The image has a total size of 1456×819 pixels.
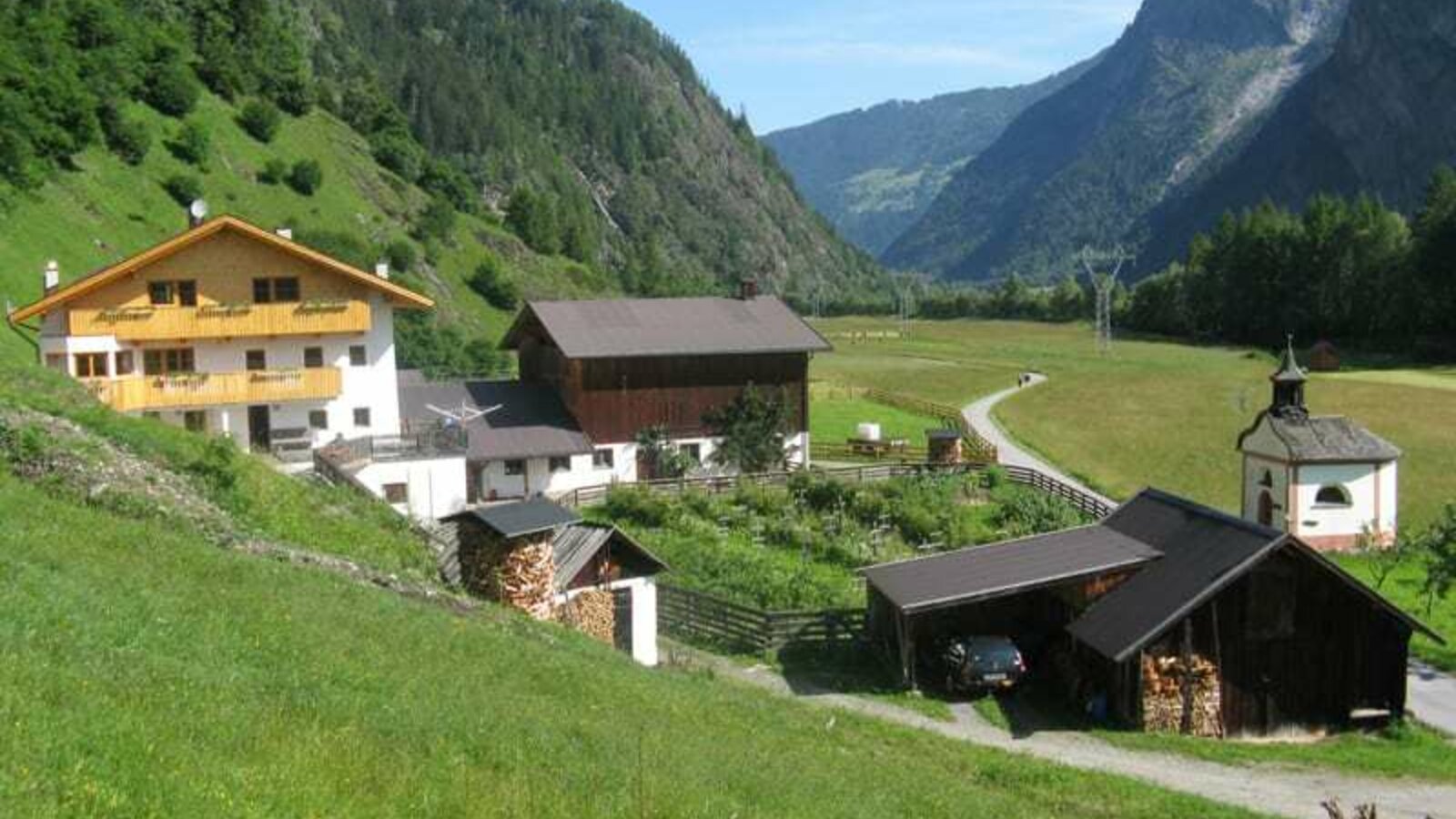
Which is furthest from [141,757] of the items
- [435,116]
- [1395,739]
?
[435,116]

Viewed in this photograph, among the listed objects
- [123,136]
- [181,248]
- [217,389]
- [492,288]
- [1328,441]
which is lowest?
[1328,441]

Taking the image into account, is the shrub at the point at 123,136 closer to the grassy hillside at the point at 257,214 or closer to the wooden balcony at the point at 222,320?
the grassy hillside at the point at 257,214

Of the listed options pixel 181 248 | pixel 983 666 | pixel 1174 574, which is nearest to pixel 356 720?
pixel 983 666

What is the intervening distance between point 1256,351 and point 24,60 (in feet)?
292

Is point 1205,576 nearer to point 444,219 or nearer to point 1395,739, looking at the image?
point 1395,739

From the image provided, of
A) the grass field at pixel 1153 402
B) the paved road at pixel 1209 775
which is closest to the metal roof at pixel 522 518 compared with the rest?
the paved road at pixel 1209 775

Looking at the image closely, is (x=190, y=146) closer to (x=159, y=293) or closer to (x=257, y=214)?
(x=257, y=214)

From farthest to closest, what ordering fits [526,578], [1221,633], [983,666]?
[983,666] → [1221,633] → [526,578]

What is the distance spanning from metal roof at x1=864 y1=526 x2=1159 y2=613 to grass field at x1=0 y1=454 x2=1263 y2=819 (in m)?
6.68

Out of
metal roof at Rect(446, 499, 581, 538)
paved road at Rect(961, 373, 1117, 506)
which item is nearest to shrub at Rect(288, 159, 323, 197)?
paved road at Rect(961, 373, 1117, 506)

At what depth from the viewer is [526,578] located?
2398 centimetres

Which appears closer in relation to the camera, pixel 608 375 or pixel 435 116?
pixel 608 375

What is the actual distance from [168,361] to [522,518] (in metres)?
26.7

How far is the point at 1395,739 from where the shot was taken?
25734 millimetres
